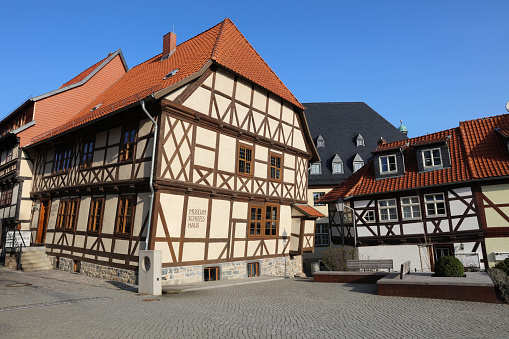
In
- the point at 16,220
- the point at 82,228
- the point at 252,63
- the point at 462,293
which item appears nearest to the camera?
the point at 462,293

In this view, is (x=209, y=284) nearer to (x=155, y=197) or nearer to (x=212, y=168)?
(x=155, y=197)

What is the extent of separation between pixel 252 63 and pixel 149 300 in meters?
13.2

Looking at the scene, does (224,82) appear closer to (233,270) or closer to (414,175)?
(233,270)

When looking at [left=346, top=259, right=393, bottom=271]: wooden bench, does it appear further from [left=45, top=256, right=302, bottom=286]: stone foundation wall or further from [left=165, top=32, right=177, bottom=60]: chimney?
[left=165, top=32, right=177, bottom=60]: chimney

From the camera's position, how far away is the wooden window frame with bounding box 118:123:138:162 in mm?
13749

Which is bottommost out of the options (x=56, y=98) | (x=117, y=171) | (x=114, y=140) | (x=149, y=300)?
(x=149, y=300)

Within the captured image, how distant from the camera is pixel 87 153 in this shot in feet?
53.5

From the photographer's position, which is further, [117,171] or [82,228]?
[82,228]

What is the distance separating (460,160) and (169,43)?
1780 centimetres

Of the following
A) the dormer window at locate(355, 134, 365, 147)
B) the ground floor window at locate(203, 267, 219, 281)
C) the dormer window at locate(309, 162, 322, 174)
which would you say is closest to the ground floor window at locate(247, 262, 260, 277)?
the ground floor window at locate(203, 267, 219, 281)

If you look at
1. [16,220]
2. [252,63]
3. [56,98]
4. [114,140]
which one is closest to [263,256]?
[114,140]

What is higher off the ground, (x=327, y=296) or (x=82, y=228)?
(x=82, y=228)

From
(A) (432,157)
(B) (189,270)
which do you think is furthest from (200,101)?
(A) (432,157)

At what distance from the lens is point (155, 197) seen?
483 inches
